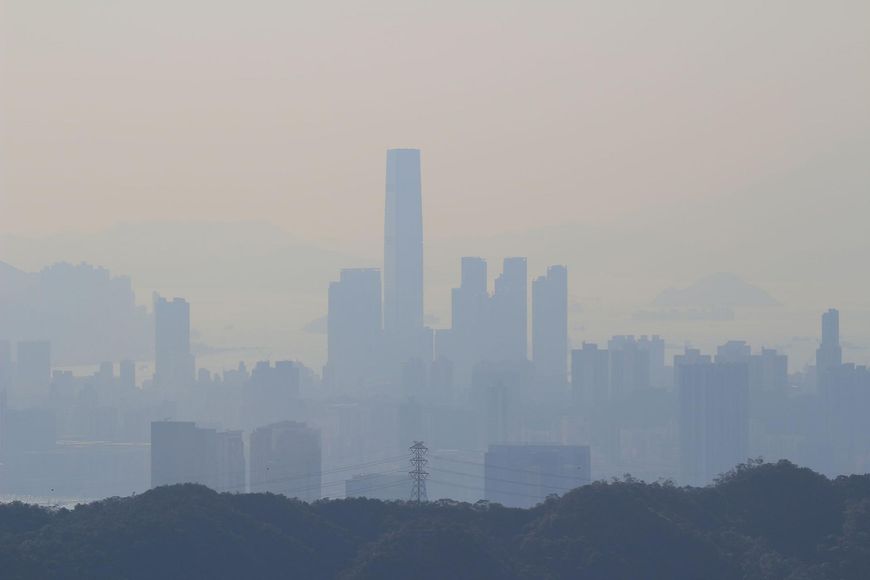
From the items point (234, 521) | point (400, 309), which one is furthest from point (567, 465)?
point (234, 521)

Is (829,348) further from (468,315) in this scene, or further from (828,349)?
(468,315)

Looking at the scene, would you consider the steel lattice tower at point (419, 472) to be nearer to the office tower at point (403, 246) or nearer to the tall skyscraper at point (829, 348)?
the tall skyscraper at point (829, 348)

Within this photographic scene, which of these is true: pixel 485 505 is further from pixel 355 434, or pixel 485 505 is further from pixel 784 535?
pixel 355 434

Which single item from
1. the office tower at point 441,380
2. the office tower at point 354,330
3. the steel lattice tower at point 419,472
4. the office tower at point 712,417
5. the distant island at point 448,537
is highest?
the office tower at point 354,330

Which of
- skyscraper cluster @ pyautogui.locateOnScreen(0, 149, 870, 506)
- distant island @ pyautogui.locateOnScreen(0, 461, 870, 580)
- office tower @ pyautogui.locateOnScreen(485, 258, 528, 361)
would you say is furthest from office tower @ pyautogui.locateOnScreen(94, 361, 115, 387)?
distant island @ pyautogui.locateOnScreen(0, 461, 870, 580)

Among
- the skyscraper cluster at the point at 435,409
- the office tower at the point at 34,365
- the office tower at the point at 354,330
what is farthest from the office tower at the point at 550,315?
the office tower at the point at 34,365

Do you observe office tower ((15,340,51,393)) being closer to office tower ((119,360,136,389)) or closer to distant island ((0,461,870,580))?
office tower ((119,360,136,389))
